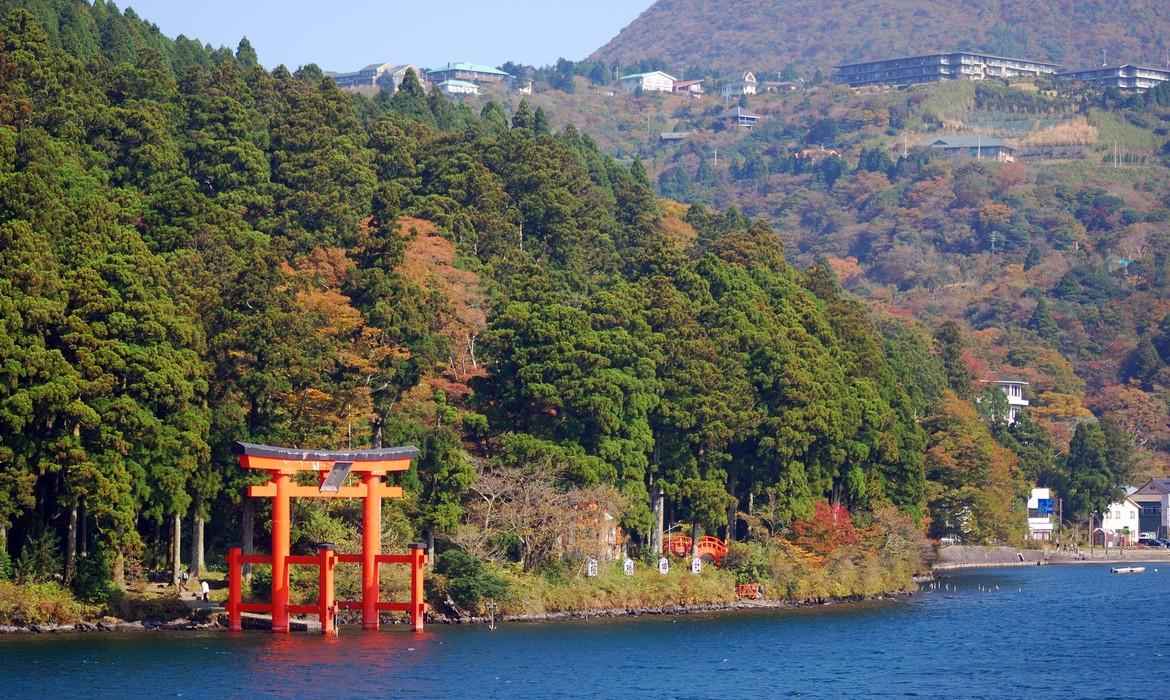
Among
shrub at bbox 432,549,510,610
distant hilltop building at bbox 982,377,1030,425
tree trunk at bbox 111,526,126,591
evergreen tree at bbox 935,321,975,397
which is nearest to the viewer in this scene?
tree trunk at bbox 111,526,126,591

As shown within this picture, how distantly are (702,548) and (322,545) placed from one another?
19.0 meters

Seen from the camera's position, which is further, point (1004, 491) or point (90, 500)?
point (1004, 491)

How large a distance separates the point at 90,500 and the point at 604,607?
1722 cm

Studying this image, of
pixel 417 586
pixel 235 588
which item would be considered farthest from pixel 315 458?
pixel 417 586

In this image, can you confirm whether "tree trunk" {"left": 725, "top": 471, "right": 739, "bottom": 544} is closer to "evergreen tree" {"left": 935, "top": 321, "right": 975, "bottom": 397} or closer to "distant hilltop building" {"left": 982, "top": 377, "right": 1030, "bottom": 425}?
"evergreen tree" {"left": 935, "top": 321, "right": 975, "bottom": 397}

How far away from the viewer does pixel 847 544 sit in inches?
2611

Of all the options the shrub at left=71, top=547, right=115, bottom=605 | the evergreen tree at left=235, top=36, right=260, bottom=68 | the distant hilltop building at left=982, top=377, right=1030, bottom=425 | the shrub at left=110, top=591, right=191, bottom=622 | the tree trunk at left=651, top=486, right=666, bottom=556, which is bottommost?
the shrub at left=110, top=591, right=191, bottom=622

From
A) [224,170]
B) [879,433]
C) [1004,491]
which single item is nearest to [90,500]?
[224,170]

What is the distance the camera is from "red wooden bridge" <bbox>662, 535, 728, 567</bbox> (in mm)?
64250

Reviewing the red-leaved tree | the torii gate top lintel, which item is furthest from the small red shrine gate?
the red-leaved tree

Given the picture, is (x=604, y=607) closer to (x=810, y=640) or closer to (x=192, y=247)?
(x=810, y=640)

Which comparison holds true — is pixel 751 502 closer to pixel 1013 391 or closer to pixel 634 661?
pixel 634 661

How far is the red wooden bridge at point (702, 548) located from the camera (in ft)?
211

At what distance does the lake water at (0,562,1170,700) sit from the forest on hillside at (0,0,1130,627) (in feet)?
13.8
